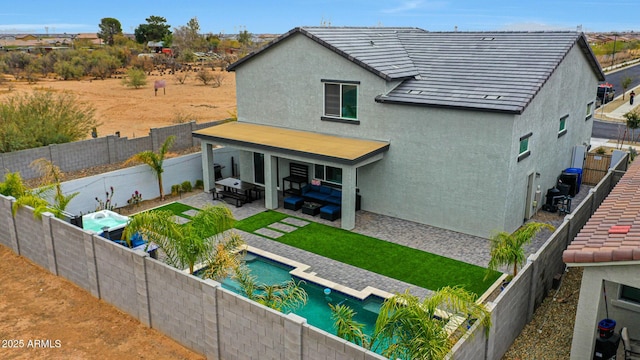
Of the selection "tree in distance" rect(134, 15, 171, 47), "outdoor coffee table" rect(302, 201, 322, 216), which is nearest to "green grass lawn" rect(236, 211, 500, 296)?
"outdoor coffee table" rect(302, 201, 322, 216)

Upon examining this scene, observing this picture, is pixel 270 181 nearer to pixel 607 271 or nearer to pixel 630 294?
pixel 630 294

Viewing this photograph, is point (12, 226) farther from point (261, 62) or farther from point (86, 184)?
point (261, 62)

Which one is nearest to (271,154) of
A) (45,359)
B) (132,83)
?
(45,359)

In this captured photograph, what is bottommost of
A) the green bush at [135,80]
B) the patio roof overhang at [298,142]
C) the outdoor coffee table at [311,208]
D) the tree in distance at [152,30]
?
the outdoor coffee table at [311,208]

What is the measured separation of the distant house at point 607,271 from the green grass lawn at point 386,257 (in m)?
3.89

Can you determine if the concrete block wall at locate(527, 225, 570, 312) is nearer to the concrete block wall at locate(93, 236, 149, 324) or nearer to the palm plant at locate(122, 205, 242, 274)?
the palm plant at locate(122, 205, 242, 274)

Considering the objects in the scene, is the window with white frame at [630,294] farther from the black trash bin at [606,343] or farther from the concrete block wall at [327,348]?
the concrete block wall at [327,348]

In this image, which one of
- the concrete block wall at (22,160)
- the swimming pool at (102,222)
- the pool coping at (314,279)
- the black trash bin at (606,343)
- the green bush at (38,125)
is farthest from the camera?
the green bush at (38,125)

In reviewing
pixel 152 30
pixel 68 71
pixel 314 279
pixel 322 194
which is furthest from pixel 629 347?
pixel 152 30

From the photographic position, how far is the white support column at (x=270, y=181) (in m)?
19.7

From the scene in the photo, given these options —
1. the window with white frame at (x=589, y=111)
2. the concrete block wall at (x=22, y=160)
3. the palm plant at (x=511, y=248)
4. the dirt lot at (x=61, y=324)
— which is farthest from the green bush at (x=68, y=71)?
the palm plant at (x=511, y=248)

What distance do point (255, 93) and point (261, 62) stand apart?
1410mm

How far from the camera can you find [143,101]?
158 feet

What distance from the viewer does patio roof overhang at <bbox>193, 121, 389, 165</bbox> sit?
702 inches
